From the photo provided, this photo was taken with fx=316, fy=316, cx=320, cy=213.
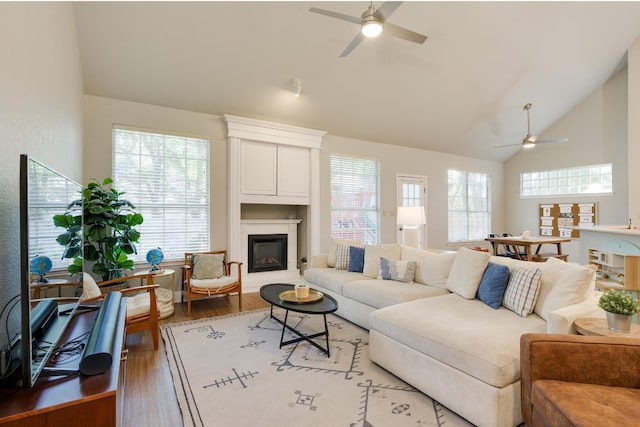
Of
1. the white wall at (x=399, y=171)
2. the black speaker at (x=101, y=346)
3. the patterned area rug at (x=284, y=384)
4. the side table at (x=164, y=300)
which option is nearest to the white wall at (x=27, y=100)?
the black speaker at (x=101, y=346)

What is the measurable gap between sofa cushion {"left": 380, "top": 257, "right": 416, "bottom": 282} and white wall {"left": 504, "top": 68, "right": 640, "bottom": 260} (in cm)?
551

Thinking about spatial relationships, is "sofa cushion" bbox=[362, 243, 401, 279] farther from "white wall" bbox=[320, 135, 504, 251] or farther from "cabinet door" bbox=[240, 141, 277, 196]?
"cabinet door" bbox=[240, 141, 277, 196]

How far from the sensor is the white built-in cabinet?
192 inches

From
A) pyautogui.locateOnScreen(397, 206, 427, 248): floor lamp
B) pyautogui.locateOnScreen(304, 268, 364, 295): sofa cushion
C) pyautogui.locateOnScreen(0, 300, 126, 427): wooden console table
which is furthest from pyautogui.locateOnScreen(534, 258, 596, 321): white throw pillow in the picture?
pyautogui.locateOnScreen(0, 300, 126, 427): wooden console table

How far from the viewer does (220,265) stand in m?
4.29

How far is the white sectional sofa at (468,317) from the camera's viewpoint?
1.80 meters

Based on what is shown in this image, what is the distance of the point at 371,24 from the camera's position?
2.55m

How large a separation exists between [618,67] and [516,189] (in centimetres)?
315

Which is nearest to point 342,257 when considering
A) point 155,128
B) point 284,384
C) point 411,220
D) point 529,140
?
point 411,220

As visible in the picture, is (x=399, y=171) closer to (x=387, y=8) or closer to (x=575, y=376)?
(x=387, y=8)

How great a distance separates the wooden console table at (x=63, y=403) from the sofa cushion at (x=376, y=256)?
9.84ft

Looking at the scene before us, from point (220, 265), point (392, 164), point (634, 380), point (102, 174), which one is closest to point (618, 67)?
point (392, 164)

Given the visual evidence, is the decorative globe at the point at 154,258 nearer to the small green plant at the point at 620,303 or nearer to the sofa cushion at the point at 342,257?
the sofa cushion at the point at 342,257

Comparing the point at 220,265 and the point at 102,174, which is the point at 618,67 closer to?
the point at 220,265
